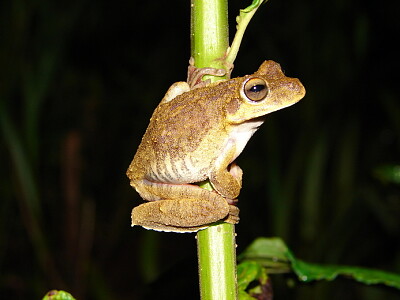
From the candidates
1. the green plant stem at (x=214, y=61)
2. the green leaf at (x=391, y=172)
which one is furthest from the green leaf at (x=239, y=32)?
the green leaf at (x=391, y=172)

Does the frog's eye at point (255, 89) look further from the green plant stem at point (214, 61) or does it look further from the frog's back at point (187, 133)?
the green plant stem at point (214, 61)

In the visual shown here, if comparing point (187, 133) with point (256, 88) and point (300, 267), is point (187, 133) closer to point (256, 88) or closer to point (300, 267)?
point (256, 88)

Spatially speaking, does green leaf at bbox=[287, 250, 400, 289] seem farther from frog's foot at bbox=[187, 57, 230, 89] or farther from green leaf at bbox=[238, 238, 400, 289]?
frog's foot at bbox=[187, 57, 230, 89]

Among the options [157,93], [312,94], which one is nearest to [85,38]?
[157,93]

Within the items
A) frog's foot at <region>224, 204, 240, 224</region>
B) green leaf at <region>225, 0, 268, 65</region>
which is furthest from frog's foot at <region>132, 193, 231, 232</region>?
green leaf at <region>225, 0, 268, 65</region>

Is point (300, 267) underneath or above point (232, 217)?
underneath

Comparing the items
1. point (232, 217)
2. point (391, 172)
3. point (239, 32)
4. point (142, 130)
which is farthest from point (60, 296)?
point (142, 130)

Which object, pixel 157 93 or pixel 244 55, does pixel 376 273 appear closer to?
pixel 157 93
